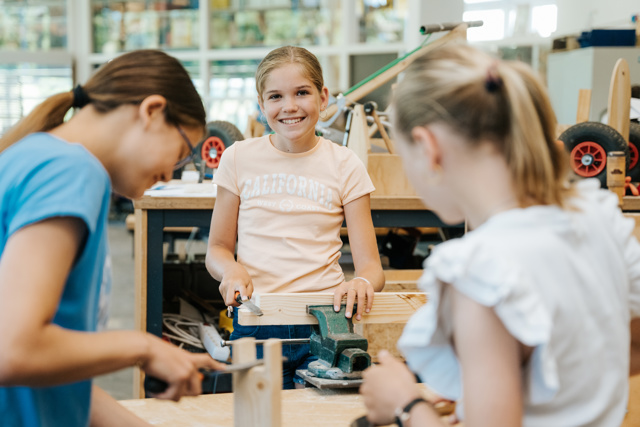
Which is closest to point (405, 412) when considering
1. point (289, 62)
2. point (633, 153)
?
point (289, 62)

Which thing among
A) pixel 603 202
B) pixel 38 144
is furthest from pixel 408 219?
pixel 38 144

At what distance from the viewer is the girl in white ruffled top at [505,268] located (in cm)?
64

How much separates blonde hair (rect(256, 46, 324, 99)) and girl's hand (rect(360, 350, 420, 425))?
3.13 ft

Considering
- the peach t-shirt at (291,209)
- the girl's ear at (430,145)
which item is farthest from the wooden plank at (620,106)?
the girl's ear at (430,145)

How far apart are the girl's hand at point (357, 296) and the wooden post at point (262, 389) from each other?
0.48 meters

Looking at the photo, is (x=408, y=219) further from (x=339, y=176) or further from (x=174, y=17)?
(x=174, y=17)

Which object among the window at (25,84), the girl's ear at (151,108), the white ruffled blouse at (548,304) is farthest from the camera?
the window at (25,84)

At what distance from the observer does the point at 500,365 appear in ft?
2.09

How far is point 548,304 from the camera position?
65 centimetres

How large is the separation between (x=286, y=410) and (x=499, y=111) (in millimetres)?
675

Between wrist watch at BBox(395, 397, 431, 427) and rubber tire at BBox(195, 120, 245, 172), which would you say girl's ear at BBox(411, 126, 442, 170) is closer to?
wrist watch at BBox(395, 397, 431, 427)

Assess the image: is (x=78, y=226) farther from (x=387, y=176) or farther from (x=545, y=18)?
(x=545, y=18)

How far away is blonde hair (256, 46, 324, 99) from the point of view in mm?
1585

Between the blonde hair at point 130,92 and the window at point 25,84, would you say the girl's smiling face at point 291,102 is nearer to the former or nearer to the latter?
the blonde hair at point 130,92
